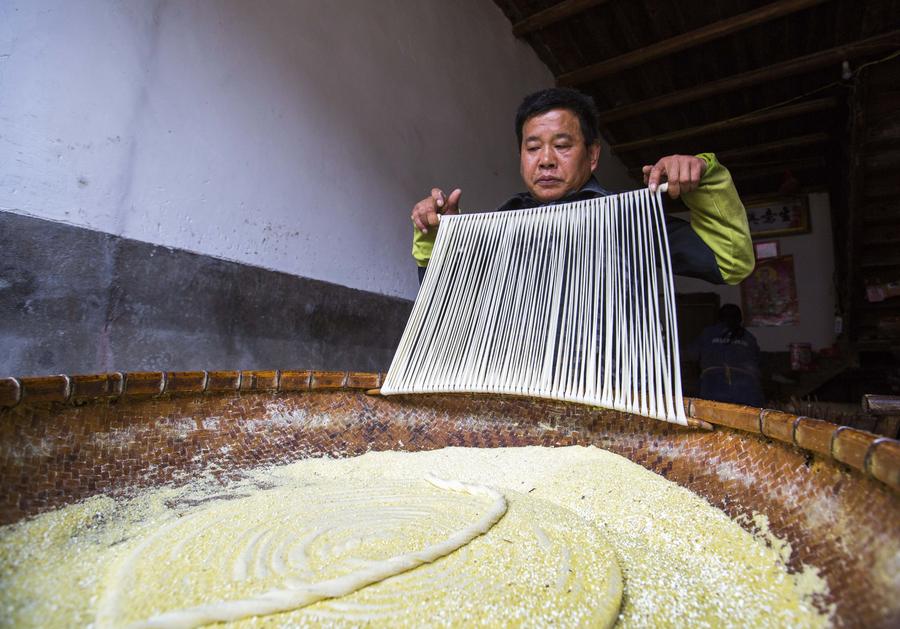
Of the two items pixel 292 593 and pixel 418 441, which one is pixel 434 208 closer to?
pixel 418 441

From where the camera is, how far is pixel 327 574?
0.51 metres

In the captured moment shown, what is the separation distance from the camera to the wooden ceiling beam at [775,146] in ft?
14.2

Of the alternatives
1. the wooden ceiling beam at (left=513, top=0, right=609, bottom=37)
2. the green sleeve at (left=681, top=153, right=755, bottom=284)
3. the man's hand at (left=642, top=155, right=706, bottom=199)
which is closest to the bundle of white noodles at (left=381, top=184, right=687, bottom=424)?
the man's hand at (left=642, top=155, right=706, bottom=199)

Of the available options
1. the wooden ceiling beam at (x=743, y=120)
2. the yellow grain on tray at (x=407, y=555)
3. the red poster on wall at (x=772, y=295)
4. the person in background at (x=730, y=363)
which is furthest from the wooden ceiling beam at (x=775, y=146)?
the yellow grain on tray at (x=407, y=555)

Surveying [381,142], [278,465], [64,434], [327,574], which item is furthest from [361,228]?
[327,574]

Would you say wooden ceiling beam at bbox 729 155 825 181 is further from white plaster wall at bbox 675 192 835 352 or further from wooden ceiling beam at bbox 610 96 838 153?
wooden ceiling beam at bbox 610 96 838 153

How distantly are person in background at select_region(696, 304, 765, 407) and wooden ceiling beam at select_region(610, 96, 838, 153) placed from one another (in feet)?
6.59

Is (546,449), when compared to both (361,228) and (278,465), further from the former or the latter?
(361,228)

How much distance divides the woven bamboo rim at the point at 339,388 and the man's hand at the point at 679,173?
0.46 meters

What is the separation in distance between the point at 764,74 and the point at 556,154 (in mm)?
3207

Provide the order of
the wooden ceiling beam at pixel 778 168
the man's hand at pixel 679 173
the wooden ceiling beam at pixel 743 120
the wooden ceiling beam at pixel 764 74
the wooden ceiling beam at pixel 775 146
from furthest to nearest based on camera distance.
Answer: the wooden ceiling beam at pixel 778 168 → the wooden ceiling beam at pixel 775 146 → the wooden ceiling beam at pixel 743 120 → the wooden ceiling beam at pixel 764 74 → the man's hand at pixel 679 173

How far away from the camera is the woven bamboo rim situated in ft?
1.45

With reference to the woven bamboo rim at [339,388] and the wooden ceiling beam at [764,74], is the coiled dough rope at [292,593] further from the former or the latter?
the wooden ceiling beam at [764,74]

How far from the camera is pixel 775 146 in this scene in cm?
454
